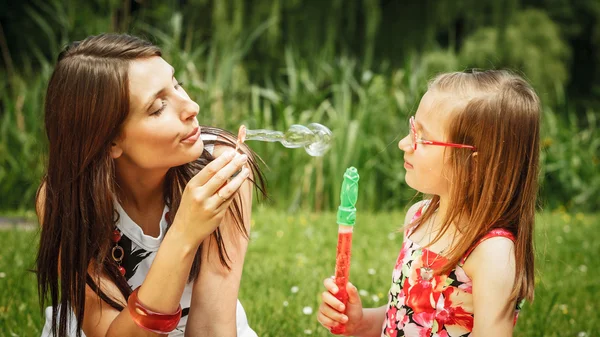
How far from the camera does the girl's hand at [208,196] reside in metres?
1.82

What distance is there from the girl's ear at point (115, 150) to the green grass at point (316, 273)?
0.54m

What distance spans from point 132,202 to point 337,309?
72 cm

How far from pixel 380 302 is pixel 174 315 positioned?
5.43ft

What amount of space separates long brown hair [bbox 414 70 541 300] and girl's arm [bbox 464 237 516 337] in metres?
0.05

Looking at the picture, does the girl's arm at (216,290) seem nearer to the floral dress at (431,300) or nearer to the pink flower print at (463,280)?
the floral dress at (431,300)

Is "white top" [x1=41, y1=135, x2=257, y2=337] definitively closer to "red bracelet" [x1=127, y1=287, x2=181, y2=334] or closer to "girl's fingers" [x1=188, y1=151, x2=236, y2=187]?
"red bracelet" [x1=127, y1=287, x2=181, y2=334]

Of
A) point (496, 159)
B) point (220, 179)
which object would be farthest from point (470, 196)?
point (220, 179)

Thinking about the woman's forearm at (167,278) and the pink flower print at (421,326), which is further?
the pink flower print at (421,326)

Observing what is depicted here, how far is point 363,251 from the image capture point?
14.6ft

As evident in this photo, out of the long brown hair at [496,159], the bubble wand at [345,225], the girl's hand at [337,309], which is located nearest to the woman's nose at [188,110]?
the bubble wand at [345,225]

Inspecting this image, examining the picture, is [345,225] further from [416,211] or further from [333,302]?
[416,211]

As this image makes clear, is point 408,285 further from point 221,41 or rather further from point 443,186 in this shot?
point 221,41

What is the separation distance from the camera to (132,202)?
2234mm

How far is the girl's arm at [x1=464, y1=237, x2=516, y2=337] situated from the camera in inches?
73.5
